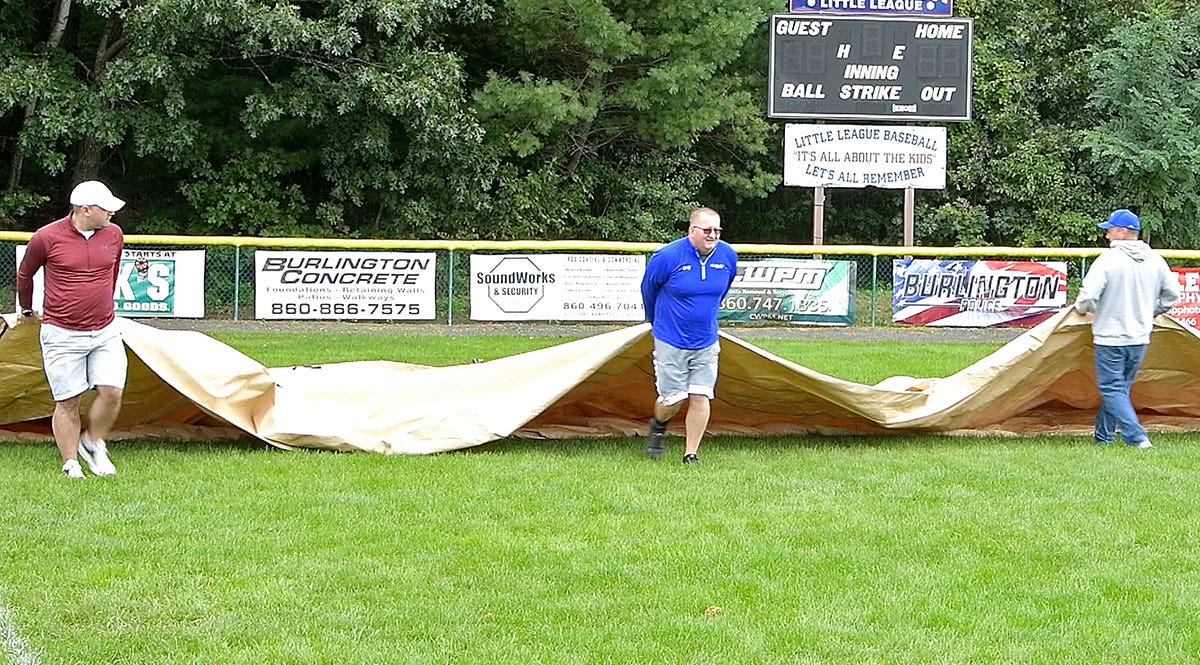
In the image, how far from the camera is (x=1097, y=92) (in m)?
31.3

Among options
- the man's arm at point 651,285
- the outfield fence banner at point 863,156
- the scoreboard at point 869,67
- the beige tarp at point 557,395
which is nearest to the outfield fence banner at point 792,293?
the scoreboard at point 869,67

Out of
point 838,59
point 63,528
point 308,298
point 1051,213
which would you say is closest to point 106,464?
point 63,528

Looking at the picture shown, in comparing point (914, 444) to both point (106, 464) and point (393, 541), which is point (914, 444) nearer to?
point (393, 541)

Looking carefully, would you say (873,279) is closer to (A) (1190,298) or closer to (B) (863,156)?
(A) (1190,298)

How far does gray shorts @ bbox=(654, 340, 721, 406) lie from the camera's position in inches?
358

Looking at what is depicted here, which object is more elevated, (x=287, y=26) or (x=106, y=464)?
(x=287, y=26)

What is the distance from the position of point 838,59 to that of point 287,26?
29.8 ft

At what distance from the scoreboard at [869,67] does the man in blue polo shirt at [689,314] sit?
49.3ft

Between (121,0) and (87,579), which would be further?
(121,0)

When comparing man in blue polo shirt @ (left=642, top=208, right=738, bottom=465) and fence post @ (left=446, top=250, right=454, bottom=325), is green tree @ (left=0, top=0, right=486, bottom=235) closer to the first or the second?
fence post @ (left=446, top=250, right=454, bottom=325)

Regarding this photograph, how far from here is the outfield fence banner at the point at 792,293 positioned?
21031 millimetres

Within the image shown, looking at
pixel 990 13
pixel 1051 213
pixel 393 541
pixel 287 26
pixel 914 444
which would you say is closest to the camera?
pixel 393 541

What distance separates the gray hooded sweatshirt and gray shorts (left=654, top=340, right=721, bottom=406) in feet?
9.16

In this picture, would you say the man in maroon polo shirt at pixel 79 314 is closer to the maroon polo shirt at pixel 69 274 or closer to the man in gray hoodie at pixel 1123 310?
the maroon polo shirt at pixel 69 274
